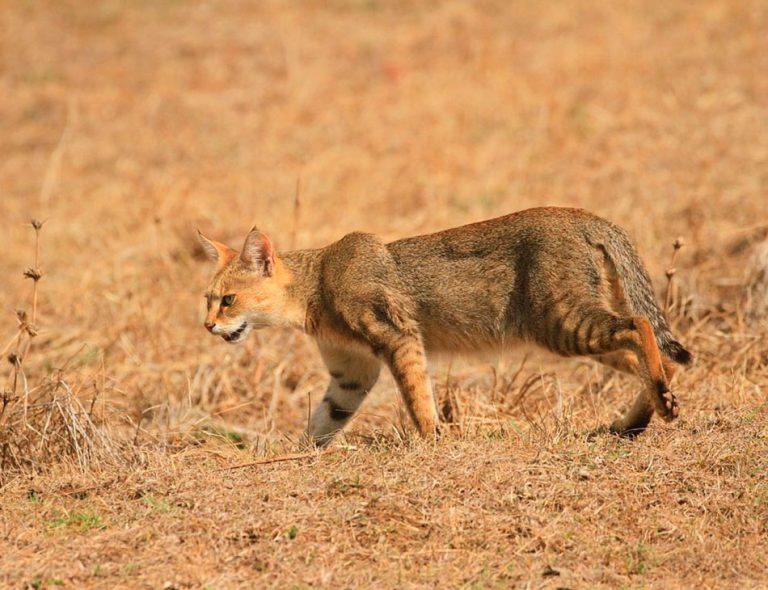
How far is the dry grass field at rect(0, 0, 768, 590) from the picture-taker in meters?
5.58

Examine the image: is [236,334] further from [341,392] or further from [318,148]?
[318,148]

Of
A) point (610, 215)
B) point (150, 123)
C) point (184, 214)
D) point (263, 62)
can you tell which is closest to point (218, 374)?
point (184, 214)

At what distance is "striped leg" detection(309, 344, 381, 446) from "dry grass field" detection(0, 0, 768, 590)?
0.37 meters

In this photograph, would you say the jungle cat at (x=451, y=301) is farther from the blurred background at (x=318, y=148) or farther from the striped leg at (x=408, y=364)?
the blurred background at (x=318, y=148)

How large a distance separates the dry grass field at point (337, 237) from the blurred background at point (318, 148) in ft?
0.18

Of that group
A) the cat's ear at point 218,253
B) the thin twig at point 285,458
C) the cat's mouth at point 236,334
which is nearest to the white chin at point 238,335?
the cat's mouth at point 236,334

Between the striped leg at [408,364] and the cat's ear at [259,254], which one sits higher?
the cat's ear at [259,254]

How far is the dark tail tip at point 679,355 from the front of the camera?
6.62 meters

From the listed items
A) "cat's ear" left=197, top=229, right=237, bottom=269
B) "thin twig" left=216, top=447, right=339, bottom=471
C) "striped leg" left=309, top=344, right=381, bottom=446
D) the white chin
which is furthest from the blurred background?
"thin twig" left=216, top=447, right=339, bottom=471

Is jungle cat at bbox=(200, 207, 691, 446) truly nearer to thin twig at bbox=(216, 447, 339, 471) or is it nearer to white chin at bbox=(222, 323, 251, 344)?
white chin at bbox=(222, 323, 251, 344)

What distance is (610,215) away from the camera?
12.8 m

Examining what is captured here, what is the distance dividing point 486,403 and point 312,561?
2.73m

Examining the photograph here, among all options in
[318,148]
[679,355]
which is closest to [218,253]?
[679,355]

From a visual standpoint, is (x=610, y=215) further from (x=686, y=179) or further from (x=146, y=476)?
(x=146, y=476)
